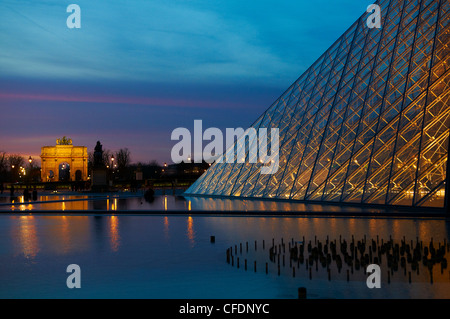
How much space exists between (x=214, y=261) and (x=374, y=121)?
69.3 feet

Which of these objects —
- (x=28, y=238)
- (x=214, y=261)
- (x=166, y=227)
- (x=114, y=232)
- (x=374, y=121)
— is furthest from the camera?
(x=374, y=121)

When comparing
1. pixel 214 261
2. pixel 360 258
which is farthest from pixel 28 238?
pixel 360 258

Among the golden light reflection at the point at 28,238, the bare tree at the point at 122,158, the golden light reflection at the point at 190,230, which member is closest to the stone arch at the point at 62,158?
the bare tree at the point at 122,158

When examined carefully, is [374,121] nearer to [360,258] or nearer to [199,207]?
[199,207]

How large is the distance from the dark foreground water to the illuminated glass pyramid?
671 cm

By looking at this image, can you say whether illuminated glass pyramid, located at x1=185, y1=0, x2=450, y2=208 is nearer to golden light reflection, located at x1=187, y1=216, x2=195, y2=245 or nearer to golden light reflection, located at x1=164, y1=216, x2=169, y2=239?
golden light reflection, located at x1=187, y1=216, x2=195, y2=245

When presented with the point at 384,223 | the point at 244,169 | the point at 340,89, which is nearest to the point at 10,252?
the point at 384,223

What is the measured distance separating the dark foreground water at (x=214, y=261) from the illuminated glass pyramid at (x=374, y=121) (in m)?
6.71

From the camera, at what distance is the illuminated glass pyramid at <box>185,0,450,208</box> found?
26.8 meters

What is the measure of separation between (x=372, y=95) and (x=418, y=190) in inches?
350

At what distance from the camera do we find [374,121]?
102ft

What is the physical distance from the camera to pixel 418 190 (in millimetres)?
25469

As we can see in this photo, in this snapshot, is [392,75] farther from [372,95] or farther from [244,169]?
[244,169]

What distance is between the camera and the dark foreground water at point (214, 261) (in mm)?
9469
